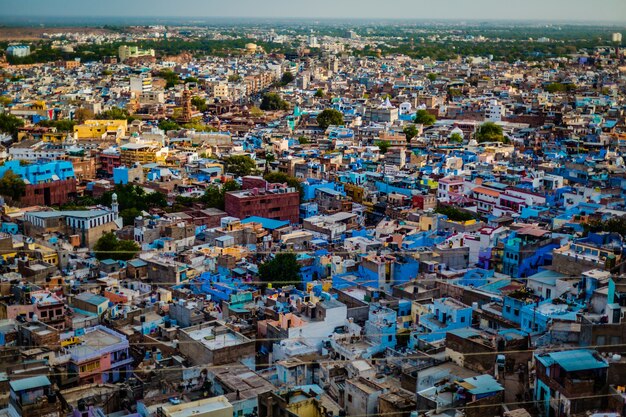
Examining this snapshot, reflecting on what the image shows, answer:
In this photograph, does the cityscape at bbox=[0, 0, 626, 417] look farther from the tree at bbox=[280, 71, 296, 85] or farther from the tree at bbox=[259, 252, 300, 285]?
the tree at bbox=[280, 71, 296, 85]

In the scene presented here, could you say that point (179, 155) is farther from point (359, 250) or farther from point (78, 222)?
point (359, 250)

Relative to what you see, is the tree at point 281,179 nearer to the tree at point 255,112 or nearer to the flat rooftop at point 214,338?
the flat rooftop at point 214,338

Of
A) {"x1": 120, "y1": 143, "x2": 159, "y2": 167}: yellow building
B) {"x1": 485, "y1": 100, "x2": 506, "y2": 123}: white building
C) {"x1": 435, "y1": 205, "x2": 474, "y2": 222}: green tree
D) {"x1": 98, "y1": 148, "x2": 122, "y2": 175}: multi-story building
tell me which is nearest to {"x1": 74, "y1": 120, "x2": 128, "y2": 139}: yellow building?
{"x1": 98, "y1": 148, "x2": 122, "y2": 175}: multi-story building

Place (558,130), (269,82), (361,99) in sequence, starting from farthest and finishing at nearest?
(269,82) → (361,99) → (558,130)

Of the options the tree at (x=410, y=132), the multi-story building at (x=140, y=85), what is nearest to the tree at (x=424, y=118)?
the tree at (x=410, y=132)

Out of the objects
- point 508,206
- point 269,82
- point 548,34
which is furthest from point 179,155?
point 548,34

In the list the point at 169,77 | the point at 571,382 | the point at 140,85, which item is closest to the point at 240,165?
the point at 571,382

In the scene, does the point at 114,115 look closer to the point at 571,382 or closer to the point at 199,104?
the point at 199,104
